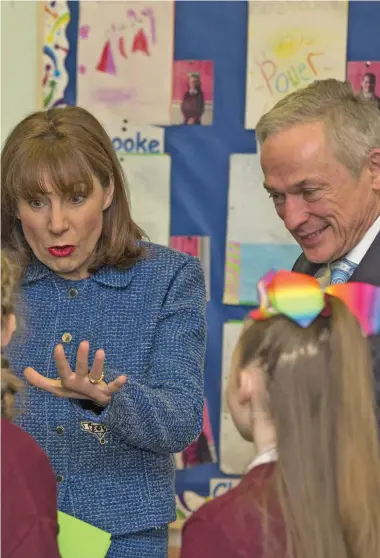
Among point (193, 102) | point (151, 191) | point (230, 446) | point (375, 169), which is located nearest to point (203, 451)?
point (230, 446)

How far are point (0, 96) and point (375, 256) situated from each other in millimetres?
1589

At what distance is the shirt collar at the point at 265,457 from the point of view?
118 centimetres

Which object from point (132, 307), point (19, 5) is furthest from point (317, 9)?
point (132, 307)

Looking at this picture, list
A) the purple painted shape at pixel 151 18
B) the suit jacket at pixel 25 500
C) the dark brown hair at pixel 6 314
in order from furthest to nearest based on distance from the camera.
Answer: the purple painted shape at pixel 151 18
the dark brown hair at pixel 6 314
the suit jacket at pixel 25 500

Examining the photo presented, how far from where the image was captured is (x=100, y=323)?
5.25 feet

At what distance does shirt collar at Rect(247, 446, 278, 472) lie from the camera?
118cm

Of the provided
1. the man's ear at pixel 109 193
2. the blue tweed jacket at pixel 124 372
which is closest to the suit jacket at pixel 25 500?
the blue tweed jacket at pixel 124 372

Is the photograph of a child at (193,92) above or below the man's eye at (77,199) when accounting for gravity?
above

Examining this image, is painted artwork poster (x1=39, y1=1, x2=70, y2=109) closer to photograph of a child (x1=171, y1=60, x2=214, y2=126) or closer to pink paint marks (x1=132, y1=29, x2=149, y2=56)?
pink paint marks (x1=132, y1=29, x2=149, y2=56)

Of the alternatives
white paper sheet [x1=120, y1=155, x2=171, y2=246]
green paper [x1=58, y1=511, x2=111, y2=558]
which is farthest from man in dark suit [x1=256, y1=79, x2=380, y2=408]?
white paper sheet [x1=120, y1=155, x2=171, y2=246]

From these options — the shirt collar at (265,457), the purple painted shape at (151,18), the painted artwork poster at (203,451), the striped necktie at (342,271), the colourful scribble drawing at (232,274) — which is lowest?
the painted artwork poster at (203,451)

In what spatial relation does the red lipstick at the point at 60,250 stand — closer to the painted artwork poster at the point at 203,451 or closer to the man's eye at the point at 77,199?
the man's eye at the point at 77,199

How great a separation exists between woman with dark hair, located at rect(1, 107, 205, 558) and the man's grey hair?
0.31m

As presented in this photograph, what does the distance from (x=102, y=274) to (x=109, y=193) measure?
15cm
